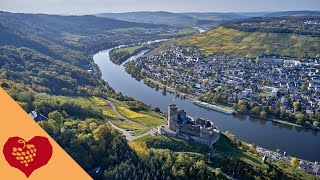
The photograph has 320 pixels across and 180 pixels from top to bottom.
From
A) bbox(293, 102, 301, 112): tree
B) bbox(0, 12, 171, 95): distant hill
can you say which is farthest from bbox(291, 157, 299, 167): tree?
bbox(0, 12, 171, 95): distant hill

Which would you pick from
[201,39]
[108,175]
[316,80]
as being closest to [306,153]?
[108,175]

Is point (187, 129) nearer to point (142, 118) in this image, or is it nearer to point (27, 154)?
point (142, 118)

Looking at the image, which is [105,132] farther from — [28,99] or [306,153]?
[306,153]

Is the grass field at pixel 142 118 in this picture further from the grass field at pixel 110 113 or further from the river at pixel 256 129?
the river at pixel 256 129

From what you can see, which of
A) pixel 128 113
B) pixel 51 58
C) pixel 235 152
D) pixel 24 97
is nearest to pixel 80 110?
pixel 24 97

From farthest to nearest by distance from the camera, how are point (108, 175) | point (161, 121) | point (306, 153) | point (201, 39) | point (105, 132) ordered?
point (201, 39)
point (161, 121)
point (306, 153)
point (105, 132)
point (108, 175)
